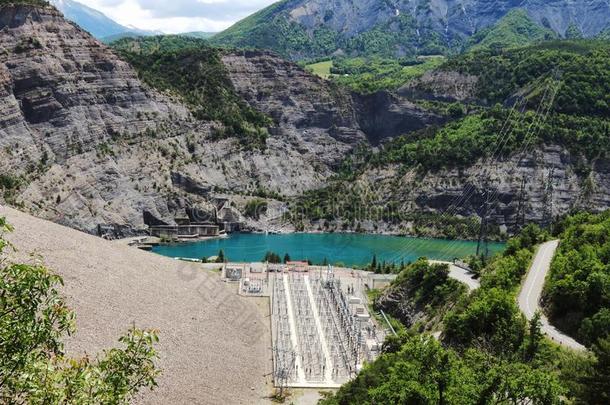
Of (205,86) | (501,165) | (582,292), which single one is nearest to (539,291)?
(582,292)

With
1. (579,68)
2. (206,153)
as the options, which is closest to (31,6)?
(206,153)

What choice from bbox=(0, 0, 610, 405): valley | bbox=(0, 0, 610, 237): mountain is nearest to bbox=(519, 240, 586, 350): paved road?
bbox=(0, 0, 610, 405): valley

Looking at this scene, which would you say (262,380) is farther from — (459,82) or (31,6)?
(459,82)

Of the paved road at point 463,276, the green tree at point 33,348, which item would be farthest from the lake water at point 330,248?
the green tree at point 33,348

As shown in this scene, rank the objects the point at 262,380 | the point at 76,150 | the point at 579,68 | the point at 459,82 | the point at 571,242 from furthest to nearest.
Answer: the point at 459,82 → the point at 579,68 → the point at 76,150 → the point at 571,242 → the point at 262,380

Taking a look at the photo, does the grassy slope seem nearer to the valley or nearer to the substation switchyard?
the valley

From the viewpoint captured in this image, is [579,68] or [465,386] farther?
[579,68]
